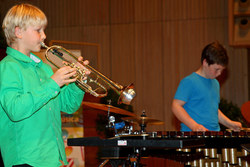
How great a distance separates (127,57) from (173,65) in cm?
91

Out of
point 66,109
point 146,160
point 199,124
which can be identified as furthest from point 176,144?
point 199,124

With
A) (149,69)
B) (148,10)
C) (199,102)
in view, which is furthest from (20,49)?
(148,10)

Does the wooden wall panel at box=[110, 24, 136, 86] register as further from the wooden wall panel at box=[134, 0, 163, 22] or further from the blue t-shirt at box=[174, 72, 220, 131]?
the blue t-shirt at box=[174, 72, 220, 131]

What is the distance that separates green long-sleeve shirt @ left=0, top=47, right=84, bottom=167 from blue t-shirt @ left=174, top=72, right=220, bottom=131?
1.96m

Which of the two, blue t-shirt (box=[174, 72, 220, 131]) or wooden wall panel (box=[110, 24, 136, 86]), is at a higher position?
wooden wall panel (box=[110, 24, 136, 86])

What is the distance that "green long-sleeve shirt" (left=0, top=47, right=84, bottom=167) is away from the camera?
6.63 feet

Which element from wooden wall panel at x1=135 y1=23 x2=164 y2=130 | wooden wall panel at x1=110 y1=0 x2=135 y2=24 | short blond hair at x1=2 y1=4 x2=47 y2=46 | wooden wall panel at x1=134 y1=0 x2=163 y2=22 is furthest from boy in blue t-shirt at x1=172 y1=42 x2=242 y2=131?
wooden wall panel at x1=110 y1=0 x2=135 y2=24

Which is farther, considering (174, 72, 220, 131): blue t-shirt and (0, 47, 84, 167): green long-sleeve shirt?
(174, 72, 220, 131): blue t-shirt

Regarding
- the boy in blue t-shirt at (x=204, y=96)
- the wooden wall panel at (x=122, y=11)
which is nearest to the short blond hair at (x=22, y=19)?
the boy in blue t-shirt at (x=204, y=96)

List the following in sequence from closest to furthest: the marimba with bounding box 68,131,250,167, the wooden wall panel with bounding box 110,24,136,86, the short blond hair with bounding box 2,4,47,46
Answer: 1. the short blond hair with bounding box 2,4,47,46
2. the marimba with bounding box 68,131,250,167
3. the wooden wall panel with bounding box 110,24,136,86

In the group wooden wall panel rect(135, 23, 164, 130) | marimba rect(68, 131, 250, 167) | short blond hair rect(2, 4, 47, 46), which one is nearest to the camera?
short blond hair rect(2, 4, 47, 46)

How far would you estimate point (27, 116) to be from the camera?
204 centimetres

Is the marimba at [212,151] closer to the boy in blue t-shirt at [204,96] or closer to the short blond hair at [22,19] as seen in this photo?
the boy in blue t-shirt at [204,96]

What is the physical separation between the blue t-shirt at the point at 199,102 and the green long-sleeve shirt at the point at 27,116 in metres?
1.96
